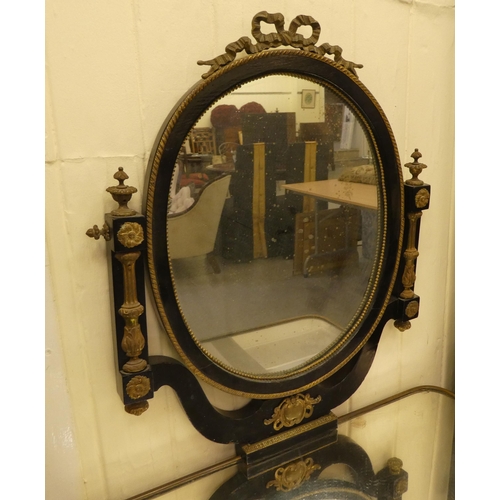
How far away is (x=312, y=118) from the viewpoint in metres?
0.71

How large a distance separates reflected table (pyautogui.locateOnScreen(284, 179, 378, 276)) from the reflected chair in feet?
0.36

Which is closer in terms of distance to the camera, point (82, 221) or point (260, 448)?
point (82, 221)

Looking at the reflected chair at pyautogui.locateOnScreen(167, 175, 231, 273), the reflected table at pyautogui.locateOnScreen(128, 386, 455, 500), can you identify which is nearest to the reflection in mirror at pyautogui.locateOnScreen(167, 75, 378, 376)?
the reflected chair at pyautogui.locateOnScreen(167, 175, 231, 273)

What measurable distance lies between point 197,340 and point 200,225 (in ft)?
0.53

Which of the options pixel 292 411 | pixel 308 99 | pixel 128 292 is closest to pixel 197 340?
pixel 128 292

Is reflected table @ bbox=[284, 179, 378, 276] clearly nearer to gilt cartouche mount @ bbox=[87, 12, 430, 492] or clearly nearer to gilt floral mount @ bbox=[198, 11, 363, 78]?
gilt cartouche mount @ bbox=[87, 12, 430, 492]

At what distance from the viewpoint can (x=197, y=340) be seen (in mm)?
694

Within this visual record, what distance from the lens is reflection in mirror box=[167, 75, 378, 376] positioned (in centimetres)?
65

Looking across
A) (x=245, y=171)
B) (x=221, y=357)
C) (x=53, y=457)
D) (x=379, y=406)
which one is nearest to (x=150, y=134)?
(x=245, y=171)

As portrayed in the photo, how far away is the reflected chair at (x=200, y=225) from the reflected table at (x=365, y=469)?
Result: 36 cm

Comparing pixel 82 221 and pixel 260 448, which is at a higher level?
pixel 82 221

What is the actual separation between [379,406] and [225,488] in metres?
0.35

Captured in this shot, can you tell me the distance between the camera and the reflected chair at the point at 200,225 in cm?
65

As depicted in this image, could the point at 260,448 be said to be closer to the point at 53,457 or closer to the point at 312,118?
the point at 53,457
